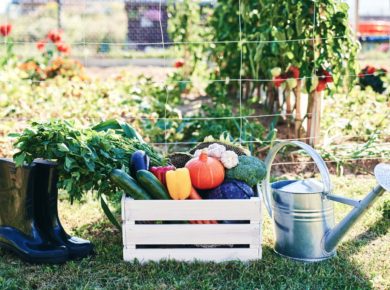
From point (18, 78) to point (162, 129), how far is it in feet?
6.36

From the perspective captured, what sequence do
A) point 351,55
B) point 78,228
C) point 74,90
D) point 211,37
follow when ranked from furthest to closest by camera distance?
1. point 211,37
2. point 74,90
3. point 351,55
4. point 78,228

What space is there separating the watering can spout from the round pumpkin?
51 centimetres

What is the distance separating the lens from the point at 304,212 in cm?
265

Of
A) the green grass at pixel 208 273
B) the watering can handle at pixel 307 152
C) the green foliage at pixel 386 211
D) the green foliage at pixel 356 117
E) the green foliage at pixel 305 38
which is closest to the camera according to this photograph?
the green grass at pixel 208 273

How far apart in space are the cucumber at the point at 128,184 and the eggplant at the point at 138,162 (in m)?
0.10

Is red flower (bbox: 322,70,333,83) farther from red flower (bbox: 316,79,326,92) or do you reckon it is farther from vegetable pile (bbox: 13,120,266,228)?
vegetable pile (bbox: 13,120,266,228)

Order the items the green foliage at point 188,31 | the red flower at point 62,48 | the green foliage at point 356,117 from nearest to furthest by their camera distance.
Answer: the green foliage at point 356,117, the red flower at point 62,48, the green foliage at point 188,31

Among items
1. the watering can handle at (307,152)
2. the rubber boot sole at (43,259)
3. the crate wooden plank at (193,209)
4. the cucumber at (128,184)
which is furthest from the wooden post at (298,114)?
the rubber boot sole at (43,259)

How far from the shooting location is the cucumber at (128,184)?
8.52ft

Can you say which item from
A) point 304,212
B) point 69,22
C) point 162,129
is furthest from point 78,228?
point 69,22

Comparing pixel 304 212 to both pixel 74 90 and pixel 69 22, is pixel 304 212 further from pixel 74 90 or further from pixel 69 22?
pixel 69 22

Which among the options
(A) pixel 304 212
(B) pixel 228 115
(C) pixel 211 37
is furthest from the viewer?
(C) pixel 211 37

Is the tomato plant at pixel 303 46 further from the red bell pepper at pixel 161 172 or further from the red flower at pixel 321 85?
the red bell pepper at pixel 161 172

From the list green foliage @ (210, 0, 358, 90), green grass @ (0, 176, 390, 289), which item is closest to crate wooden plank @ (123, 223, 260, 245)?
green grass @ (0, 176, 390, 289)
